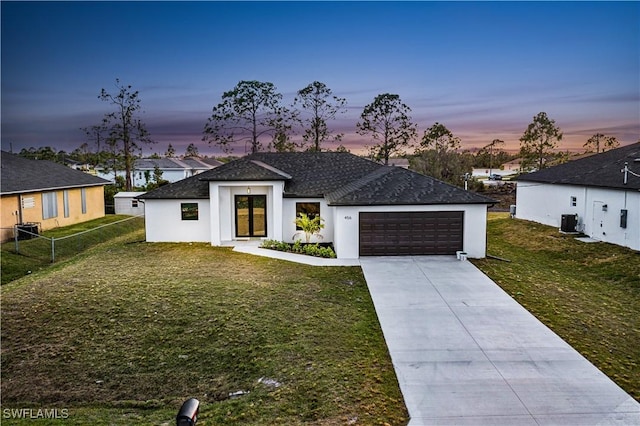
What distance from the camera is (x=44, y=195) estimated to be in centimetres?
2211

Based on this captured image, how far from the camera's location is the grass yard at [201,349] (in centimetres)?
557

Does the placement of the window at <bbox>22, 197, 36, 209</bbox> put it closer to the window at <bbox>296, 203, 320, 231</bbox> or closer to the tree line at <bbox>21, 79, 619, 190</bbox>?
the window at <bbox>296, 203, 320, 231</bbox>

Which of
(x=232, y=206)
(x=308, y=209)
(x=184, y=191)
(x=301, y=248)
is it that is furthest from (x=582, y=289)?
(x=184, y=191)

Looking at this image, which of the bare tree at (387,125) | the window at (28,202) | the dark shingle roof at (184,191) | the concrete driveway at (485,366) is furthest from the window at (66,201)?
the bare tree at (387,125)

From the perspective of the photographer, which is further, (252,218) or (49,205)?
(49,205)

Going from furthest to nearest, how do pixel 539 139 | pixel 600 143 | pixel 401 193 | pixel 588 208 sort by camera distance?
pixel 600 143 → pixel 539 139 → pixel 588 208 → pixel 401 193

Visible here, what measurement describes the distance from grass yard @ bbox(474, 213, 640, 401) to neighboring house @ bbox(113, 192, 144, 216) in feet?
80.3

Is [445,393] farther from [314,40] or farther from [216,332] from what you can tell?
[314,40]

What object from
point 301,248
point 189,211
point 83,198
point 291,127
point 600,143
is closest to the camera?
point 301,248

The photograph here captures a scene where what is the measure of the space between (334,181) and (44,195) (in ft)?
53.7

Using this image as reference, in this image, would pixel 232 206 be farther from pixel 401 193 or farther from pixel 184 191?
pixel 401 193

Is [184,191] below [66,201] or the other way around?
the other way around

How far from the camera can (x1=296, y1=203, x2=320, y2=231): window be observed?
1778cm

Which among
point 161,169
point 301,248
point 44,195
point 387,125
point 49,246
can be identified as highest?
point 387,125
